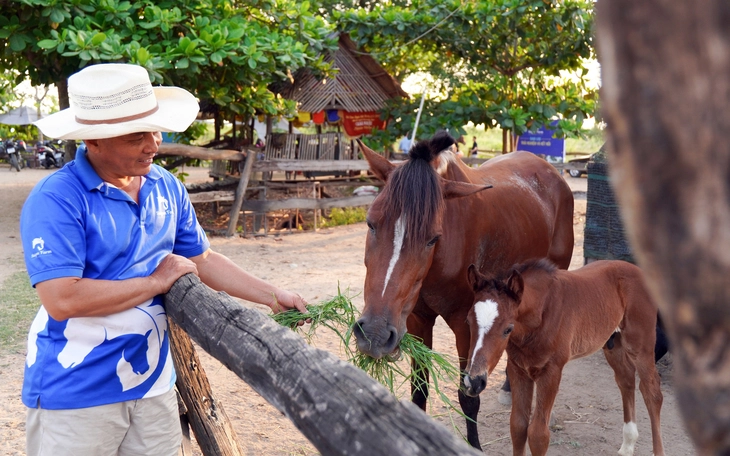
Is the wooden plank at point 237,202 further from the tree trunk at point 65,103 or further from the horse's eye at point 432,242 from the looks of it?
the horse's eye at point 432,242

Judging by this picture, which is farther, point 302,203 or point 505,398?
point 302,203

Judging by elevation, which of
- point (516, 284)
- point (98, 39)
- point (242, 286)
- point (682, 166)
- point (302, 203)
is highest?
point (98, 39)

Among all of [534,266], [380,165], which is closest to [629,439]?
[534,266]

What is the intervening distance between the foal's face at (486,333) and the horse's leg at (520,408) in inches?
25.0

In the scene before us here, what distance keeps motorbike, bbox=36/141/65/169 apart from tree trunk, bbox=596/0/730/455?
2953cm

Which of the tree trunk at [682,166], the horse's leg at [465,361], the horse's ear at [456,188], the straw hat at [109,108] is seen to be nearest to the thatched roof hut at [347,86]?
the horse's leg at [465,361]

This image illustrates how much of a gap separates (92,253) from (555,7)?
38.1 feet

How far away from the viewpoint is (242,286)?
2.85 meters

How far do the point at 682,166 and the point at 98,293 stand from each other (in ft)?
6.65

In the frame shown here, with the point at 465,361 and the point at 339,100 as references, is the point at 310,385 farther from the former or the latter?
the point at 339,100

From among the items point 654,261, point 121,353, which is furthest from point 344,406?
point 121,353

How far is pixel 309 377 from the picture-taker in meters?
1.63

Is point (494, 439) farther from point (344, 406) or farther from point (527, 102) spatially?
point (527, 102)

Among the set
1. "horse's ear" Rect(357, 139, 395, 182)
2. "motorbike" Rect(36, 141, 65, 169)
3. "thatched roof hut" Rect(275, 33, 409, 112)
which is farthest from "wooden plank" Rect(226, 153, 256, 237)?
"motorbike" Rect(36, 141, 65, 169)
